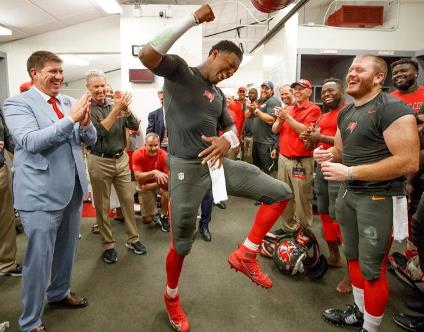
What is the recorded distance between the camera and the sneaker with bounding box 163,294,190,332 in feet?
6.68

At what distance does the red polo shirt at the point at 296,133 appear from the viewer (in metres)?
3.18

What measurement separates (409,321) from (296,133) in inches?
70.8

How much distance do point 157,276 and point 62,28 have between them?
5.85 metres

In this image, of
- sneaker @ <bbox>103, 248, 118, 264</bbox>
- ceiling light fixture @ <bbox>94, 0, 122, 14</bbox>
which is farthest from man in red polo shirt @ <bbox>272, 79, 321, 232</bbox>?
ceiling light fixture @ <bbox>94, 0, 122, 14</bbox>

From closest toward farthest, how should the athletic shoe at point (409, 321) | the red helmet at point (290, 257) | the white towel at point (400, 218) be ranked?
the white towel at point (400, 218), the athletic shoe at point (409, 321), the red helmet at point (290, 257)

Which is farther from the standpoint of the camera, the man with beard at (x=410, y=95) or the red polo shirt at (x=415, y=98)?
the red polo shirt at (x=415, y=98)

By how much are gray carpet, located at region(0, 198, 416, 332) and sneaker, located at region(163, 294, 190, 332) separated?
0.25ft

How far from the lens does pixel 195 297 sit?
2.47 m

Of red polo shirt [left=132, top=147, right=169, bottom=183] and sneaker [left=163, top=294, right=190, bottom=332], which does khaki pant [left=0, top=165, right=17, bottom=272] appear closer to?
red polo shirt [left=132, top=147, right=169, bottom=183]

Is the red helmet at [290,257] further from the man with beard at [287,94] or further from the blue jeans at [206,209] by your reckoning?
the man with beard at [287,94]

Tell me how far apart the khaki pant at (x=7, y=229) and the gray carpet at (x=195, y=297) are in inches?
6.7

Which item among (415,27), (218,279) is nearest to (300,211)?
(218,279)

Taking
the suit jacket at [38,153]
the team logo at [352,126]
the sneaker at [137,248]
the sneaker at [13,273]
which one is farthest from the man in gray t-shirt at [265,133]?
the sneaker at [13,273]

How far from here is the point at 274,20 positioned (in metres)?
6.32
